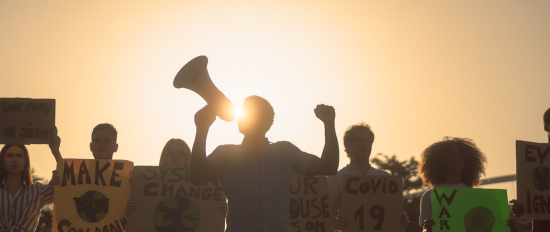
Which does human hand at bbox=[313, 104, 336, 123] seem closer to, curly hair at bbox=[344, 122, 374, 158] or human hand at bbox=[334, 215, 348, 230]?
human hand at bbox=[334, 215, 348, 230]

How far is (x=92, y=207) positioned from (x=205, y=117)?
11.2ft

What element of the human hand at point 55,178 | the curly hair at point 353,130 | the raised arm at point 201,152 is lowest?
the human hand at point 55,178

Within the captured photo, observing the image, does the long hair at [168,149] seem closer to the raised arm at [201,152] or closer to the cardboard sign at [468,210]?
the cardboard sign at [468,210]

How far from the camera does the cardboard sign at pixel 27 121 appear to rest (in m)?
6.86

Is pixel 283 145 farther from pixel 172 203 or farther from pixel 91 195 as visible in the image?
pixel 91 195

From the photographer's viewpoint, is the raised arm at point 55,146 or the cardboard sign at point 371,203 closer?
the cardboard sign at point 371,203

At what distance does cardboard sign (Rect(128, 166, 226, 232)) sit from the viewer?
6.45m

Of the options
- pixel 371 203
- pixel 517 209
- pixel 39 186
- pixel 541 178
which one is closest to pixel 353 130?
pixel 371 203

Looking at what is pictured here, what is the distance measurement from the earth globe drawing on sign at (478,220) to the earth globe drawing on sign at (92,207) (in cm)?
378

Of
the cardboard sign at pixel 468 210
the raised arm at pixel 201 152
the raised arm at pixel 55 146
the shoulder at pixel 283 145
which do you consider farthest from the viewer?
the raised arm at pixel 55 146

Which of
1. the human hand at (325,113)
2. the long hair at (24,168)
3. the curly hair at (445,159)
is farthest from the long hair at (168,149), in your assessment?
the human hand at (325,113)

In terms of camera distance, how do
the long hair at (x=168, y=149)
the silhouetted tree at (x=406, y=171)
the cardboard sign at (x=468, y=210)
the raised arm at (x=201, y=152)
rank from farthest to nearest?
the silhouetted tree at (x=406, y=171), the long hair at (x=168, y=149), the cardboard sign at (x=468, y=210), the raised arm at (x=201, y=152)

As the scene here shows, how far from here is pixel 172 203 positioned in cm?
661

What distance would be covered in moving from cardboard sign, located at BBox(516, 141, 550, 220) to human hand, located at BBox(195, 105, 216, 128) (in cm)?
406
